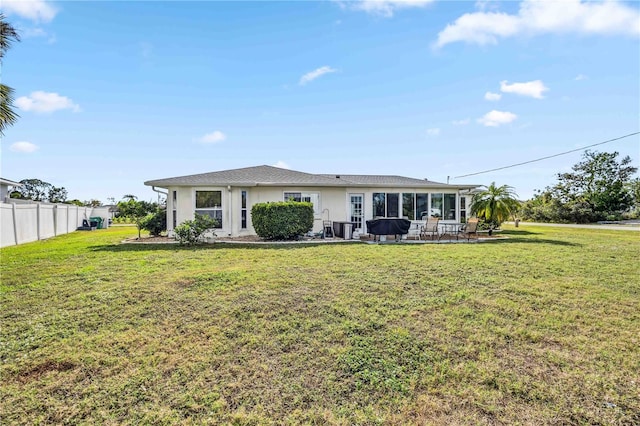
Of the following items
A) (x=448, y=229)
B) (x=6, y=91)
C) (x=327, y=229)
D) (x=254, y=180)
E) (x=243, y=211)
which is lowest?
(x=448, y=229)

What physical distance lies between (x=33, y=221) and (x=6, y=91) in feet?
33.0

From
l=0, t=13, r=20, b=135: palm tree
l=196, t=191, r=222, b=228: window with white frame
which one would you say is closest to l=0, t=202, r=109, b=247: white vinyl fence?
l=0, t=13, r=20, b=135: palm tree

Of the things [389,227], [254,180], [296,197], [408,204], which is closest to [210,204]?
[254,180]

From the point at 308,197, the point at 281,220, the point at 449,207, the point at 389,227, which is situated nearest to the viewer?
the point at 281,220

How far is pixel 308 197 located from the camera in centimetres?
1573

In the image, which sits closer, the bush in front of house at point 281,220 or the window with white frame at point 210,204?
the bush in front of house at point 281,220

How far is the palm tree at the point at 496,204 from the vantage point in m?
17.5

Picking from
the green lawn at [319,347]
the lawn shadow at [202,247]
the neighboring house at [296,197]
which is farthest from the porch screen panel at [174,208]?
the green lawn at [319,347]

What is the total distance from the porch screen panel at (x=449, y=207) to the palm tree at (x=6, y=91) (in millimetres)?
16512

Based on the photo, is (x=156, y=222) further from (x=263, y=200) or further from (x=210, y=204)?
(x=263, y=200)

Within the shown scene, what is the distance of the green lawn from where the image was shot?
3.00 metres

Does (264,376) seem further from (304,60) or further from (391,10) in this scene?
(304,60)

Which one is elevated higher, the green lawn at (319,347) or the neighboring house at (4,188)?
Answer: the neighboring house at (4,188)

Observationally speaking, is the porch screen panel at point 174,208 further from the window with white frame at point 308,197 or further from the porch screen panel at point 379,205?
the porch screen panel at point 379,205
